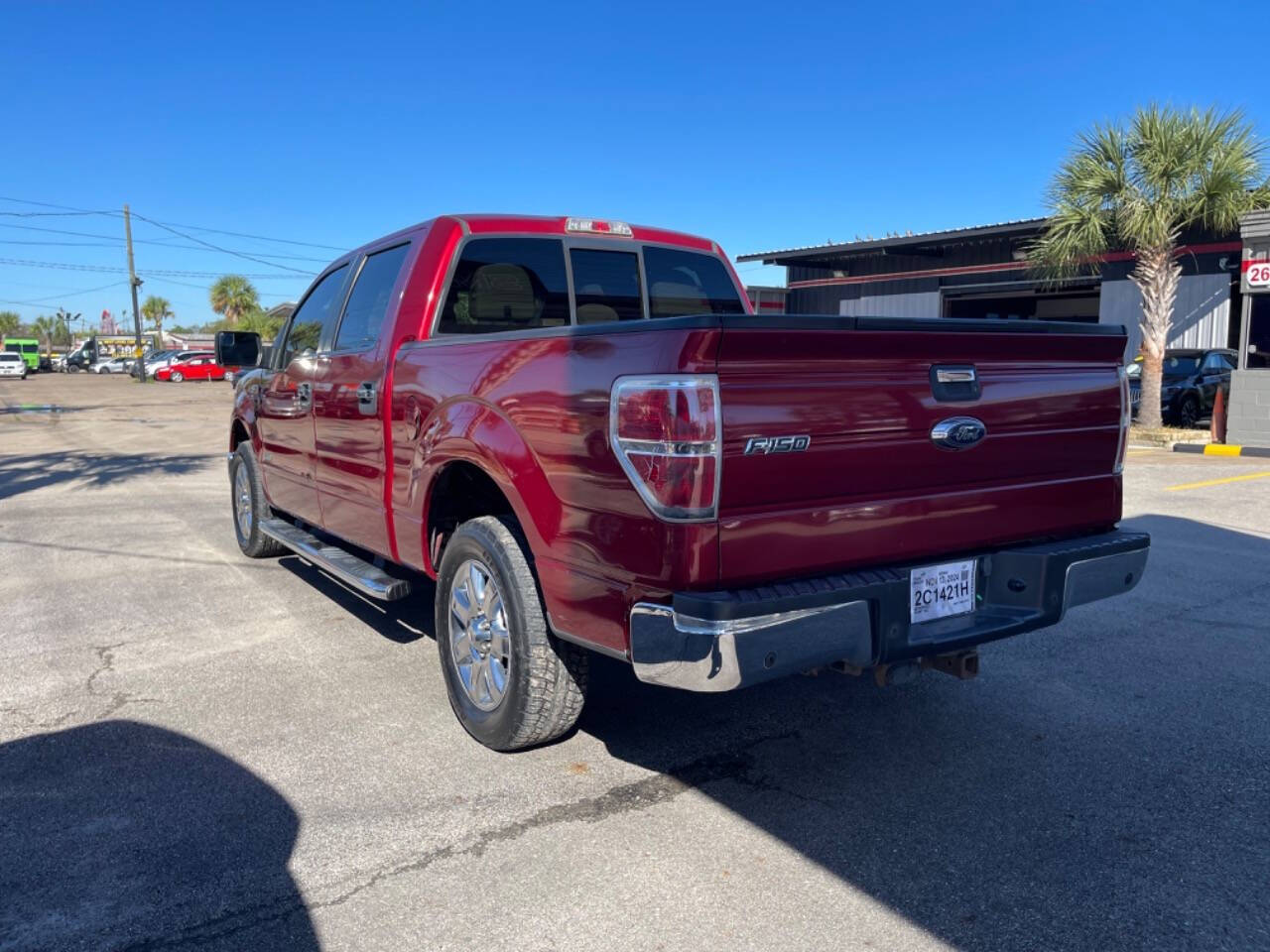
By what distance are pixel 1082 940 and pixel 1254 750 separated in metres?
1.74

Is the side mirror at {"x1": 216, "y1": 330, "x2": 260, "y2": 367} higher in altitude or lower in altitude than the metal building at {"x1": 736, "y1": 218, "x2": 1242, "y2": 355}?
lower

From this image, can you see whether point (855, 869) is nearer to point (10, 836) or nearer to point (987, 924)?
point (987, 924)

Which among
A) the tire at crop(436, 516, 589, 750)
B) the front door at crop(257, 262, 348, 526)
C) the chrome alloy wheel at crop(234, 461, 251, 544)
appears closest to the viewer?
the tire at crop(436, 516, 589, 750)

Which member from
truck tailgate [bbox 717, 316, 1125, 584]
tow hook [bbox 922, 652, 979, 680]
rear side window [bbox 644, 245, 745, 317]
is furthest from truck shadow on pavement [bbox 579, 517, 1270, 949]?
rear side window [bbox 644, 245, 745, 317]

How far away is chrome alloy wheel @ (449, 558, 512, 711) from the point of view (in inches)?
145

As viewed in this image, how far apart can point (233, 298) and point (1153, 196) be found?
236 feet

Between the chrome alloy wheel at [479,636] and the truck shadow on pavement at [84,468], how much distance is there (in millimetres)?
8884

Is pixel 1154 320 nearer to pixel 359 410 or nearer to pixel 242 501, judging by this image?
pixel 242 501

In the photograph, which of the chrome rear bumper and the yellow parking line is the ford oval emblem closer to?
the chrome rear bumper

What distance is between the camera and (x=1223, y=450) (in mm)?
15586

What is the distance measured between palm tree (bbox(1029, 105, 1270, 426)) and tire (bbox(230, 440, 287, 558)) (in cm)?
1604

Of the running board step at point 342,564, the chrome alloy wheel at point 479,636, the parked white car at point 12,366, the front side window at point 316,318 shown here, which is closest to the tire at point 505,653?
the chrome alloy wheel at point 479,636

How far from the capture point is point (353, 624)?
18.3 ft

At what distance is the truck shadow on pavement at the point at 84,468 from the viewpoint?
11.7 meters
